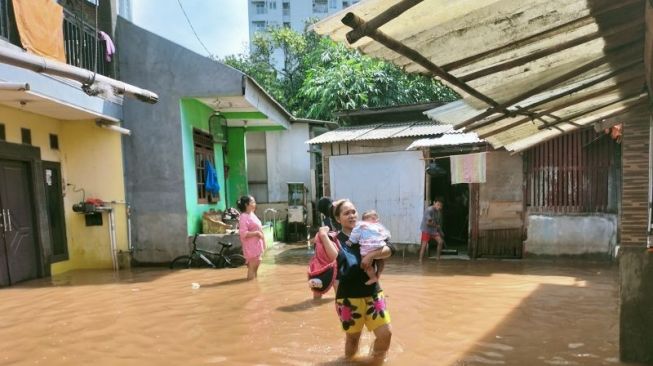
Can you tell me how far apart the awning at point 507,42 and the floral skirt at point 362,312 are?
1.87 meters

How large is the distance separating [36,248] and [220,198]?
4.68m

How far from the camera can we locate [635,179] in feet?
21.7

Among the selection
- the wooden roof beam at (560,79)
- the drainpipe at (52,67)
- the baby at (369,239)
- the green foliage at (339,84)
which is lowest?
the baby at (369,239)

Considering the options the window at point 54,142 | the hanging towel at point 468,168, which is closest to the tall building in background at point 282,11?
the window at point 54,142

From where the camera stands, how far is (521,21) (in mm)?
2605

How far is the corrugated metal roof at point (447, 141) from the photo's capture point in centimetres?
1031

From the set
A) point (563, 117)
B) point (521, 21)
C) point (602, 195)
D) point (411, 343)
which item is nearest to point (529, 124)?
point (563, 117)

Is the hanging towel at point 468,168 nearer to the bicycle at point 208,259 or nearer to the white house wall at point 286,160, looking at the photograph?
the bicycle at point 208,259

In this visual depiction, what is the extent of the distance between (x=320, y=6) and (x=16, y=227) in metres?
47.7

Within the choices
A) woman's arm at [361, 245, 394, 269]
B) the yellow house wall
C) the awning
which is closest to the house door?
the yellow house wall

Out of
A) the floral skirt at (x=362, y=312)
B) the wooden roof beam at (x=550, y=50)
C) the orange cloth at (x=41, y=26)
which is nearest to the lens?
the wooden roof beam at (x=550, y=50)

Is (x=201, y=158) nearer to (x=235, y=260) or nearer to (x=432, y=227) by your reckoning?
(x=235, y=260)

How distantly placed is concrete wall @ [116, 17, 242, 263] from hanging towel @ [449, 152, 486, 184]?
17.0 ft

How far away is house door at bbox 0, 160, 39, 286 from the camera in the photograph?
8664 mm
